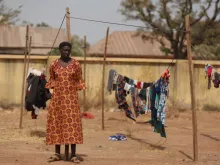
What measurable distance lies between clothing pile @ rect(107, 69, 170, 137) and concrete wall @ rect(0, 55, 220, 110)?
12.5 ft

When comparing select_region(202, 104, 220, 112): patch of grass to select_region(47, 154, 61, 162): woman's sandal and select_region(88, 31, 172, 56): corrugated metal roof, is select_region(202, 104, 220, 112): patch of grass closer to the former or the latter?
select_region(47, 154, 61, 162): woman's sandal

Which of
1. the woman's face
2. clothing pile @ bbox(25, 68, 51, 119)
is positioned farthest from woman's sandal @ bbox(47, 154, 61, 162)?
clothing pile @ bbox(25, 68, 51, 119)

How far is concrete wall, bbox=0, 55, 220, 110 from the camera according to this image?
1638 cm

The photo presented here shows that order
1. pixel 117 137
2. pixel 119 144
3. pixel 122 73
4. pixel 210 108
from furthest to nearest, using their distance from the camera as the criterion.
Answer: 1. pixel 210 108
2. pixel 122 73
3. pixel 117 137
4. pixel 119 144

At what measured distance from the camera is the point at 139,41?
38.2m

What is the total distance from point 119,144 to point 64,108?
2821 mm

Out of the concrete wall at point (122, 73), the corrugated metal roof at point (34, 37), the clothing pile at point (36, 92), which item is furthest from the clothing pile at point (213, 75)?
the corrugated metal roof at point (34, 37)

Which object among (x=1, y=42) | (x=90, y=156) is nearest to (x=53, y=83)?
(x=90, y=156)

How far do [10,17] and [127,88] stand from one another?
24.6 meters

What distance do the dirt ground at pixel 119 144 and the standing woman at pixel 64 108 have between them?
0.38m

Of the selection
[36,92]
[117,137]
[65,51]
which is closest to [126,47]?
[117,137]

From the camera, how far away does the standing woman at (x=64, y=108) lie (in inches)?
294

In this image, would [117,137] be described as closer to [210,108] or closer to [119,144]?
[119,144]

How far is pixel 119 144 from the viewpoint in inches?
395
